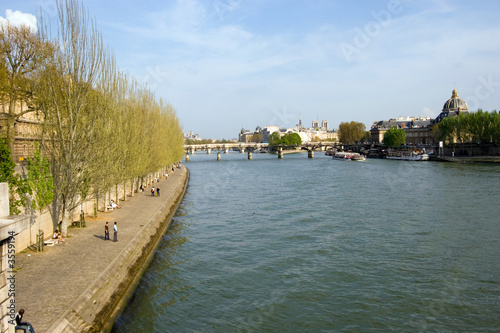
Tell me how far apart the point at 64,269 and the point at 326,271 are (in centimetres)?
897

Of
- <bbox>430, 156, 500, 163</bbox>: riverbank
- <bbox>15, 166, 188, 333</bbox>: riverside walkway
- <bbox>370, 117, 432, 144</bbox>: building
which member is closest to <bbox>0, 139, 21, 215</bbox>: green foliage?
<bbox>15, 166, 188, 333</bbox>: riverside walkway

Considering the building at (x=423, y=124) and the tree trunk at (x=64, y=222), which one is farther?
the building at (x=423, y=124)

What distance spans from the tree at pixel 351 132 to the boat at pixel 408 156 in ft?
96.7

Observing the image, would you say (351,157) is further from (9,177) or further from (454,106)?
(9,177)

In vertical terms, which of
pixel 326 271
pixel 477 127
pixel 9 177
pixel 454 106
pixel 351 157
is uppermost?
pixel 454 106

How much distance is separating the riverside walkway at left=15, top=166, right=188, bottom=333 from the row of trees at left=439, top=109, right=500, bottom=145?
2755 inches

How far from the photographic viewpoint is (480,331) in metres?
10.5

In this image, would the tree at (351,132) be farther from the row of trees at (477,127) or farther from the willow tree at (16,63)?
the willow tree at (16,63)

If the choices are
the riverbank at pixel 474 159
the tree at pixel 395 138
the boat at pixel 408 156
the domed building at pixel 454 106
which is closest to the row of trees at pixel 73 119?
the riverbank at pixel 474 159

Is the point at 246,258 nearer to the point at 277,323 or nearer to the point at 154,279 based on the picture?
the point at 154,279

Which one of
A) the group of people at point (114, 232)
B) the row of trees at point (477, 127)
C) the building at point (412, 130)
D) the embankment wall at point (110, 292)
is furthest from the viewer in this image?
the building at point (412, 130)

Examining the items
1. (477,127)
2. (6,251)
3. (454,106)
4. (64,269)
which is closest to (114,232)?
(64,269)

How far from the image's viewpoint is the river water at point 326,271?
1136 cm

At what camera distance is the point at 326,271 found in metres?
15.0
